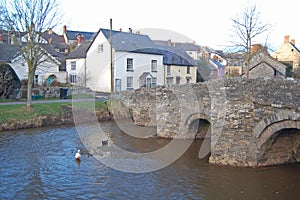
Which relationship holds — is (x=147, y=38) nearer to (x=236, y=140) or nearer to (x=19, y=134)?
(x=19, y=134)

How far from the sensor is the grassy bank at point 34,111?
20.1m

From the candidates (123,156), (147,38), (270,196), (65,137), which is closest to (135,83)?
(147,38)

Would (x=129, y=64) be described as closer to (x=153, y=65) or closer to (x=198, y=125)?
(x=153, y=65)

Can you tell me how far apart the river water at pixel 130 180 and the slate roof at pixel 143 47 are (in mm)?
22029

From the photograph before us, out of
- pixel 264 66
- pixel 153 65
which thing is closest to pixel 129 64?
pixel 153 65

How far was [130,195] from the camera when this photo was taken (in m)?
9.68

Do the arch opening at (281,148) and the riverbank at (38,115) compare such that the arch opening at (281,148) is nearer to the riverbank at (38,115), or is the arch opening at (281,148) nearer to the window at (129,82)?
the riverbank at (38,115)

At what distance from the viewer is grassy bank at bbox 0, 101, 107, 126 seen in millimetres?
20080

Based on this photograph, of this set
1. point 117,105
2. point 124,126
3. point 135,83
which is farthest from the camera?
point 135,83

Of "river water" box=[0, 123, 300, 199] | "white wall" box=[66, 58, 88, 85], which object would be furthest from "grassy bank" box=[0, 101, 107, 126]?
"white wall" box=[66, 58, 88, 85]

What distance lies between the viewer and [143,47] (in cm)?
3716

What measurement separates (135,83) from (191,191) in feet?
88.7

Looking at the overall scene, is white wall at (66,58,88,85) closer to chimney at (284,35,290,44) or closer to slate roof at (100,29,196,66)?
slate roof at (100,29,196,66)

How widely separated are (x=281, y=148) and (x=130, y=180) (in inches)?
246
